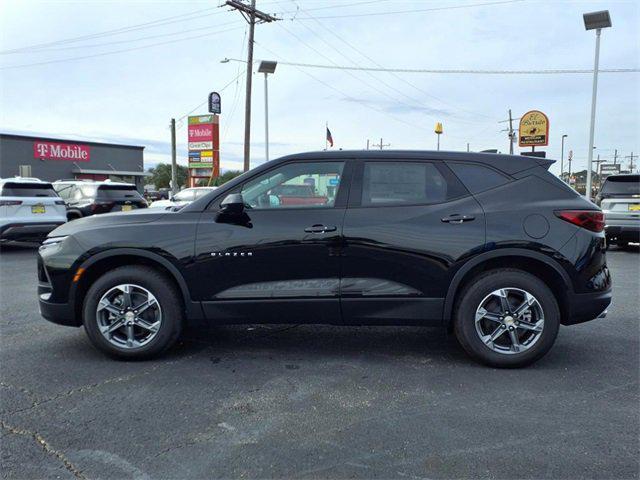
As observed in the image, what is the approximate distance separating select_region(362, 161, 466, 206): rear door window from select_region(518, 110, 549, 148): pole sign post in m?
18.6

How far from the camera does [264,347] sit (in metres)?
4.54

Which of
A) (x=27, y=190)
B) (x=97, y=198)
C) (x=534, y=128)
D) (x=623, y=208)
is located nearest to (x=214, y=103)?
(x=534, y=128)

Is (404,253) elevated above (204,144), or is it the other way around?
(204,144)

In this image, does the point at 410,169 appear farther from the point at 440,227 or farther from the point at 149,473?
the point at 149,473

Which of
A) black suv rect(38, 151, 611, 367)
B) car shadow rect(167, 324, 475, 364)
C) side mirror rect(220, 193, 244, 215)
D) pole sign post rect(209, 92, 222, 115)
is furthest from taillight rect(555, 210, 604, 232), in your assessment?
pole sign post rect(209, 92, 222, 115)

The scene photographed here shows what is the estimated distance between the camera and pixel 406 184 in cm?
411

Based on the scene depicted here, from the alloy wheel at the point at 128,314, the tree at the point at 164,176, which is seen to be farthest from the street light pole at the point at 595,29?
the tree at the point at 164,176

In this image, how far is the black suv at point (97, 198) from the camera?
12.8m

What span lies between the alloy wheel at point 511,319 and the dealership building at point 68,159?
40969mm

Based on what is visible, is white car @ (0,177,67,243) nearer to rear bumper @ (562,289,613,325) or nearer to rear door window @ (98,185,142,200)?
rear door window @ (98,185,142,200)

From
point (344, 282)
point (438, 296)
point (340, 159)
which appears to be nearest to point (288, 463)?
point (344, 282)

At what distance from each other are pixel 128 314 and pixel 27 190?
8.58 m

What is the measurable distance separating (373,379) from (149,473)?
1772 mm

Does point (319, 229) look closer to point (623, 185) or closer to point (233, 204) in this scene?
point (233, 204)
